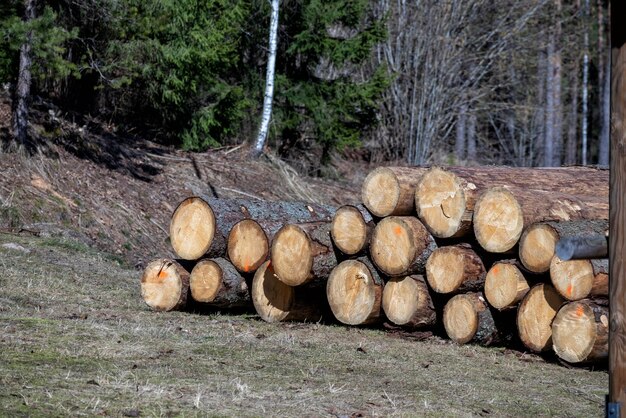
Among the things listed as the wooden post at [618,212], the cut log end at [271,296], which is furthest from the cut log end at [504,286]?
the wooden post at [618,212]

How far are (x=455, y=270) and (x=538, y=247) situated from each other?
867 millimetres

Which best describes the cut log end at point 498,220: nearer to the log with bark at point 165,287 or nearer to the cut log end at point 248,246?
the cut log end at point 248,246

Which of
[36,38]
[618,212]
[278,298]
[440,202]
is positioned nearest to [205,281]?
[278,298]

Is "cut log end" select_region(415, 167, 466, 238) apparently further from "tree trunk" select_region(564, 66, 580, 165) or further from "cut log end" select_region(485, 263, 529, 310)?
"tree trunk" select_region(564, 66, 580, 165)

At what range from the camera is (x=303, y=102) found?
76.6 feet

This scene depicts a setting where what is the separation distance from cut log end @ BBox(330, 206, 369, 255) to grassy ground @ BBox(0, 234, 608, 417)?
87 cm

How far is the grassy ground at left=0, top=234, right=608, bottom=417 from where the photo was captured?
612 cm

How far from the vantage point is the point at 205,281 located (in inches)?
406

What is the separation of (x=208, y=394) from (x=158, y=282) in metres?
4.29

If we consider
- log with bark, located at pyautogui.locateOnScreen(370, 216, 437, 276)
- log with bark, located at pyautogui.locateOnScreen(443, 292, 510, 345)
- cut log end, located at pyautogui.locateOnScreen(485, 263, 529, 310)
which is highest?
log with bark, located at pyautogui.locateOnScreen(370, 216, 437, 276)

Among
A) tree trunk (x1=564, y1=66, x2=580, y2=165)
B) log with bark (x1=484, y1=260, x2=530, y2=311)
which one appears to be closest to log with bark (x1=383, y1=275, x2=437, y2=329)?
log with bark (x1=484, y1=260, x2=530, y2=311)

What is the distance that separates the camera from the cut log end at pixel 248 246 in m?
10.3

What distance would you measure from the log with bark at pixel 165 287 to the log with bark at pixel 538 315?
12.1ft

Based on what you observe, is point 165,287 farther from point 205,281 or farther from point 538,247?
point 538,247
